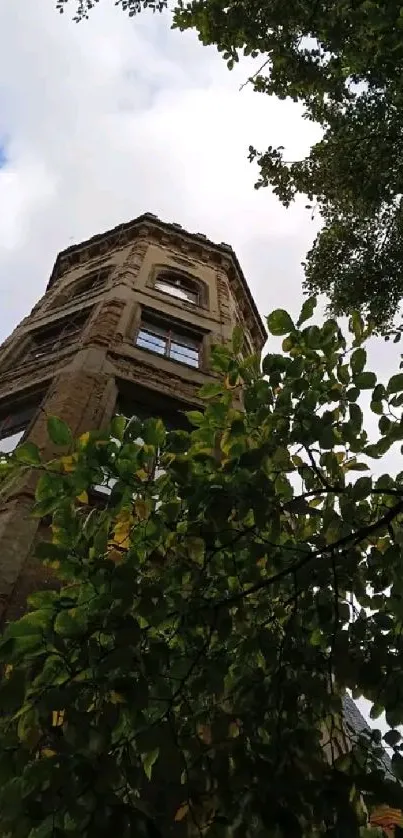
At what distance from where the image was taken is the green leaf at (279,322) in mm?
4066

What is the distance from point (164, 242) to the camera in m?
21.3

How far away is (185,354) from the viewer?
1347cm

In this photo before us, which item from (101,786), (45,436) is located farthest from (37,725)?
(45,436)

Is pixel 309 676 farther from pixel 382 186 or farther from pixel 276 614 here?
pixel 382 186

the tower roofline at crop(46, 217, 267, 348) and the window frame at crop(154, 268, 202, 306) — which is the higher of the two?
the tower roofline at crop(46, 217, 267, 348)

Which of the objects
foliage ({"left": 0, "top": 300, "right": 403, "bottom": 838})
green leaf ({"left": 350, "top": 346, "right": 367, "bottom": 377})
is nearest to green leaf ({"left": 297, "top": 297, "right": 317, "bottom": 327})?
foliage ({"left": 0, "top": 300, "right": 403, "bottom": 838})

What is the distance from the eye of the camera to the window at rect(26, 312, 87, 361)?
45.3 ft

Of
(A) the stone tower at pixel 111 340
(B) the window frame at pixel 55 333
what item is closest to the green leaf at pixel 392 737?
(A) the stone tower at pixel 111 340

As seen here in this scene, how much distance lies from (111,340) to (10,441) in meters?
2.77

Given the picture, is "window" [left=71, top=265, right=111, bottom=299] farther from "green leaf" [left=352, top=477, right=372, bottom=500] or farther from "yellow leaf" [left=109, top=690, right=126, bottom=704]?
"yellow leaf" [left=109, top=690, right=126, bottom=704]

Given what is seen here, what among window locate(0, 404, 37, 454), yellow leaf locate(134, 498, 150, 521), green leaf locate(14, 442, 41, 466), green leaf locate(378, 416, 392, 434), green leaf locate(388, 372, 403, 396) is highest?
window locate(0, 404, 37, 454)

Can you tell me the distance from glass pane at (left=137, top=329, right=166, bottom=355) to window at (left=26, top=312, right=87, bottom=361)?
128 centimetres

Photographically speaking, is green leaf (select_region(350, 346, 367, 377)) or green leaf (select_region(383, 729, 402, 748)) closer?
green leaf (select_region(383, 729, 402, 748))

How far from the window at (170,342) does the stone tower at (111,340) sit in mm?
30
